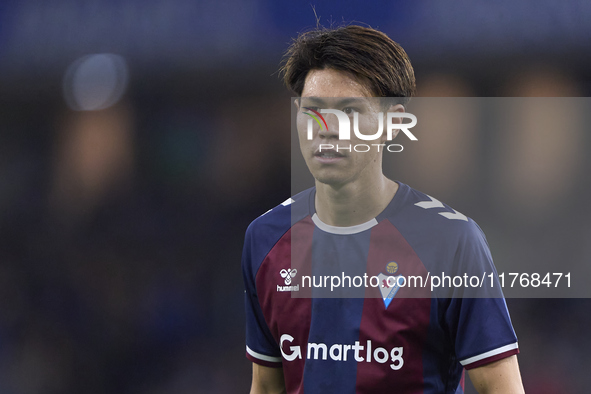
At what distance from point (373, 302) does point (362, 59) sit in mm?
668

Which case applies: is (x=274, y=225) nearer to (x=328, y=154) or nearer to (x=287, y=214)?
(x=287, y=214)

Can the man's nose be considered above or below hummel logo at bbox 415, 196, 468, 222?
above

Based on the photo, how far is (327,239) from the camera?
158 centimetres

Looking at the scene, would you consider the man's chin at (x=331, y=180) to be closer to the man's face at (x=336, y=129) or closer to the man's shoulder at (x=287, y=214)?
the man's face at (x=336, y=129)

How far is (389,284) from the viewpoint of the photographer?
4.86 feet

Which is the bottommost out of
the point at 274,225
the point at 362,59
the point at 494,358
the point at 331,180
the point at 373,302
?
the point at 494,358

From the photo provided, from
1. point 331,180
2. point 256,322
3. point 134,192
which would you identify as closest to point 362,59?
point 331,180

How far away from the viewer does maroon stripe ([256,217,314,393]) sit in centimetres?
153

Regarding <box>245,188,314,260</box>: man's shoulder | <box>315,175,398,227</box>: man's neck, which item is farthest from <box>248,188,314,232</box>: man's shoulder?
<box>315,175,398,227</box>: man's neck

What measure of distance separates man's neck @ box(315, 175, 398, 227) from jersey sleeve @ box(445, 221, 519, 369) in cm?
29

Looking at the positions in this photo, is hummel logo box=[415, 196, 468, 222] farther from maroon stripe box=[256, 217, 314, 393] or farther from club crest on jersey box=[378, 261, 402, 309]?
maroon stripe box=[256, 217, 314, 393]

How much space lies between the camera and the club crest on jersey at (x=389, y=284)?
1.45 meters

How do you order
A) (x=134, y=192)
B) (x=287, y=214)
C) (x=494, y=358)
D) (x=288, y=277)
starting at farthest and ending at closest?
1. (x=134, y=192)
2. (x=287, y=214)
3. (x=288, y=277)
4. (x=494, y=358)

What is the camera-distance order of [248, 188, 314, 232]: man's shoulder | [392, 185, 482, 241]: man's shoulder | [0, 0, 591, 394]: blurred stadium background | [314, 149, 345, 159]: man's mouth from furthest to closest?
1. [0, 0, 591, 394]: blurred stadium background
2. [248, 188, 314, 232]: man's shoulder
3. [314, 149, 345, 159]: man's mouth
4. [392, 185, 482, 241]: man's shoulder
